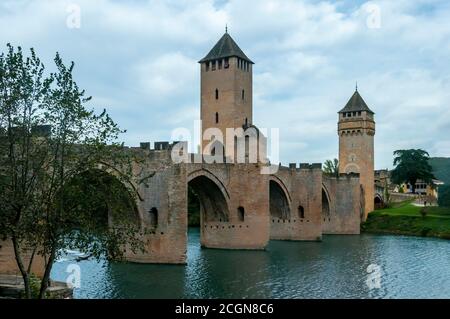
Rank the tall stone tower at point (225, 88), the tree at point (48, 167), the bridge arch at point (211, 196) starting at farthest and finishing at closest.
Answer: the tall stone tower at point (225, 88)
the bridge arch at point (211, 196)
the tree at point (48, 167)

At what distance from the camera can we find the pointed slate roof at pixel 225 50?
4082 centimetres

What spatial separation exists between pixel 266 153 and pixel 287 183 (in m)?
6.49

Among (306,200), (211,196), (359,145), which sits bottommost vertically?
(306,200)

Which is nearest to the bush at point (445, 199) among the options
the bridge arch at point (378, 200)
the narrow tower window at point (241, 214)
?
the bridge arch at point (378, 200)

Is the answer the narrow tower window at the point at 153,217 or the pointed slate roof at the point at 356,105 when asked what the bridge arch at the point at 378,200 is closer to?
the pointed slate roof at the point at 356,105

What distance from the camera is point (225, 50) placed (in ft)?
135

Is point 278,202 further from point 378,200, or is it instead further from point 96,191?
point 96,191

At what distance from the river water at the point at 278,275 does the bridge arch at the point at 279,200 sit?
562 centimetres

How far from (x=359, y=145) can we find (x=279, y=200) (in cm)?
1635

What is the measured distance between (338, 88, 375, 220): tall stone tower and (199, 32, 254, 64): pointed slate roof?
17267mm

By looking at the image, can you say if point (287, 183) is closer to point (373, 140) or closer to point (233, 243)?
point (233, 243)

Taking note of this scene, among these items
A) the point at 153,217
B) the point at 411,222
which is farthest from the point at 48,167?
the point at 411,222

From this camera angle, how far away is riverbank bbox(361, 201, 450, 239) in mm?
47094

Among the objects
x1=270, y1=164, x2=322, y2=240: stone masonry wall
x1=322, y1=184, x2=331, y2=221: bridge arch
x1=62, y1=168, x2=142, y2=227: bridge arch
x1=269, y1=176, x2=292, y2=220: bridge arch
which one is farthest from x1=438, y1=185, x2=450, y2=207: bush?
x1=62, y1=168, x2=142, y2=227: bridge arch
